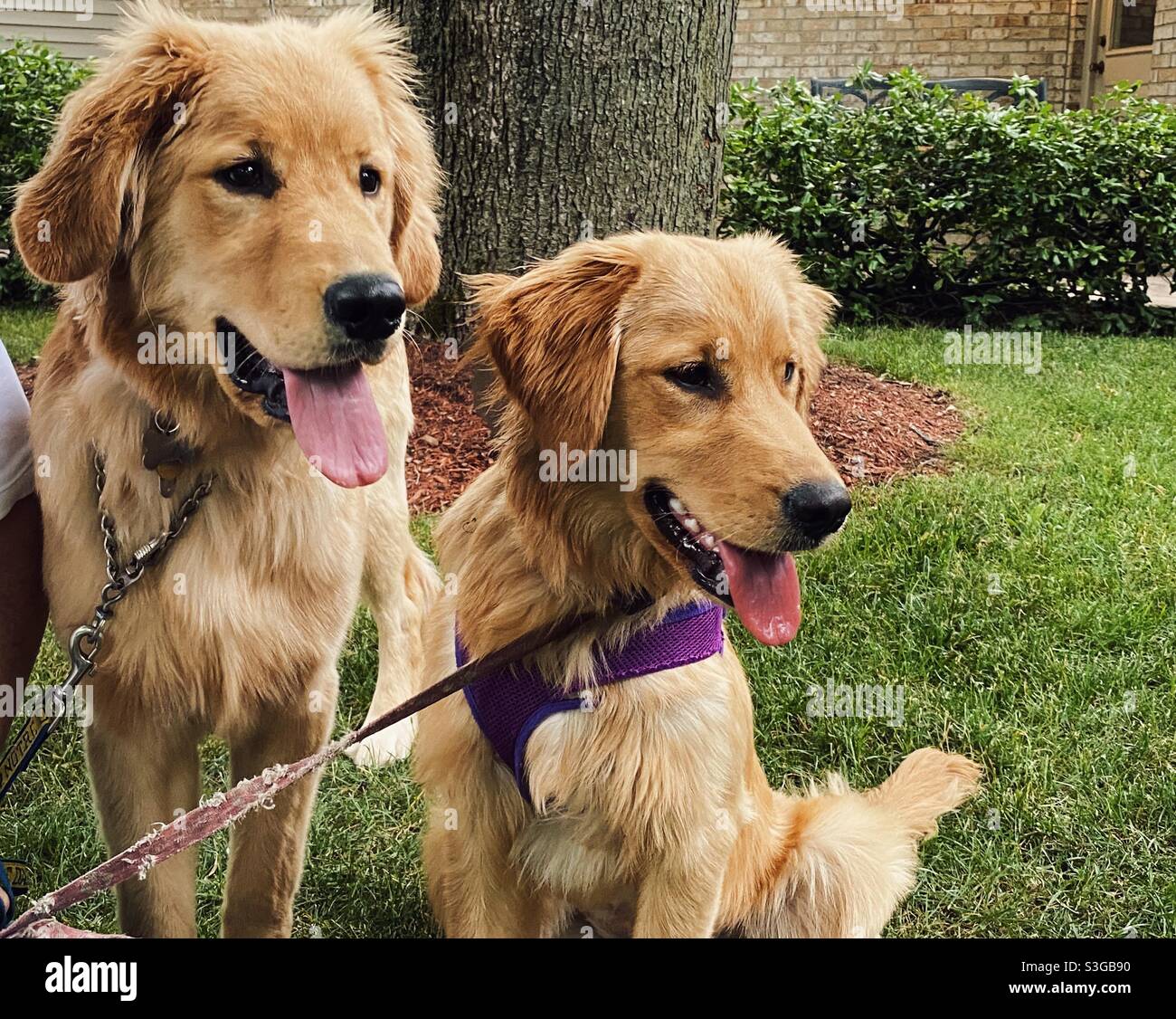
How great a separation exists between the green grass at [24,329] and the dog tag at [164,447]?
4.87m

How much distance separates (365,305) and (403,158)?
57 cm

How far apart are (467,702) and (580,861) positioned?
41cm

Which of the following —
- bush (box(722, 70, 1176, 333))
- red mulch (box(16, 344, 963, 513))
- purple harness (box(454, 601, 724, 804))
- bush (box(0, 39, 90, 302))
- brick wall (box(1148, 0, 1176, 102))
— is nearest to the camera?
purple harness (box(454, 601, 724, 804))

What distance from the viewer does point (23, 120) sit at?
8.62 meters

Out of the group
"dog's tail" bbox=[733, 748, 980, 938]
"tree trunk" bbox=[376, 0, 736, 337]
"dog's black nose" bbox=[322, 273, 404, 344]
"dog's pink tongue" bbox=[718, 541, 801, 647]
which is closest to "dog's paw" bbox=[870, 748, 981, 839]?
"dog's tail" bbox=[733, 748, 980, 938]

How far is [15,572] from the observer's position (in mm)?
2479

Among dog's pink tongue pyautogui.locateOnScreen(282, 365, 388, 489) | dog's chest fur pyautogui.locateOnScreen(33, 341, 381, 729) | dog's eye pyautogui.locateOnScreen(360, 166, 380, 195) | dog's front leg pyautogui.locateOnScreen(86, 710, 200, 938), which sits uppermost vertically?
dog's eye pyautogui.locateOnScreen(360, 166, 380, 195)

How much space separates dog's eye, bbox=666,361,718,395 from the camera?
86.3 inches

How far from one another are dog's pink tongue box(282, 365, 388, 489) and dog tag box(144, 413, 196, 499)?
0.96 ft

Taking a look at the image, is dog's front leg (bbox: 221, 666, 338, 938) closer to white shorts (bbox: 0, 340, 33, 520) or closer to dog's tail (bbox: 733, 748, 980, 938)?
white shorts (bbox: 0, 340, 33, 520)

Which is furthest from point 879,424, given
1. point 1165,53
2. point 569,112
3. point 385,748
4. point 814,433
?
point 1165,53

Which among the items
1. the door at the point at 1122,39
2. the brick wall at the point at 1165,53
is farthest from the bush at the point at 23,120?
the door at the point at 1122,39

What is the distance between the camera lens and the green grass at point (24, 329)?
707cm
